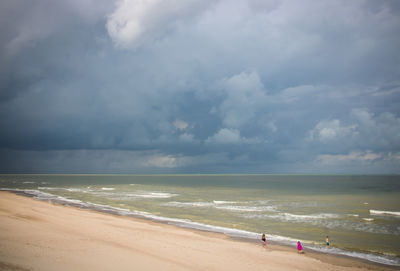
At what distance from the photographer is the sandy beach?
14289 mm

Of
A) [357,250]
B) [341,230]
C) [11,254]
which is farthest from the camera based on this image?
[341,230]

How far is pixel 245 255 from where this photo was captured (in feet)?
59.9

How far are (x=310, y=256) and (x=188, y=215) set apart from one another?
20429mm

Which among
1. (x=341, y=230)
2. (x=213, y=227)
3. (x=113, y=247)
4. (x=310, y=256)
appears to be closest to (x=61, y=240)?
(x=113, y=247)

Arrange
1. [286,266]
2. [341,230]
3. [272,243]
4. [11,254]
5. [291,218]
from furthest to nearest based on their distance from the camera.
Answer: [291,218]
[341,230]
[272,243]
[286,266]
[11,254]

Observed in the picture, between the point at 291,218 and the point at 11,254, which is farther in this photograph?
the point at 291,218

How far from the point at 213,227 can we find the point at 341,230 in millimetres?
14183

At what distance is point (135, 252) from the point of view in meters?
17.2

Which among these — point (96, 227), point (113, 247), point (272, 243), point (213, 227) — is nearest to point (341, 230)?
point (272, 243)

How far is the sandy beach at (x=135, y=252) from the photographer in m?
14.3

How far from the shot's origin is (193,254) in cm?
1764

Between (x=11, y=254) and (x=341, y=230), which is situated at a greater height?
(x=11, y=254)

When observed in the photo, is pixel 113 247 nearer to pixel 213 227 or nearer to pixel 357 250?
pixel 213 227

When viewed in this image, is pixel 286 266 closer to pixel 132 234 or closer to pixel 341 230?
pixel 132 234
